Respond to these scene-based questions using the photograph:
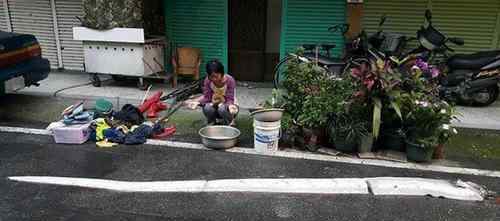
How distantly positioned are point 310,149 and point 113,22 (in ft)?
14.2

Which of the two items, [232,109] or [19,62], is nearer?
[232,109]

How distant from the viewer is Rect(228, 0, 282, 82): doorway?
8234 millimetres

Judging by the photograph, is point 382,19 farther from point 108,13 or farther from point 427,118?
point 108,13

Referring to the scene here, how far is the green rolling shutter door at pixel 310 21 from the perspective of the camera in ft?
25.1

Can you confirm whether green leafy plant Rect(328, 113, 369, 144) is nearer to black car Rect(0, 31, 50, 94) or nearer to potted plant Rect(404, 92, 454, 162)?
potted plant Rect(404, 92, 454, 162)

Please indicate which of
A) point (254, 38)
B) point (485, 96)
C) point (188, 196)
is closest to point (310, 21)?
point (254, 38)

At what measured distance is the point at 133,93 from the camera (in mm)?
7523

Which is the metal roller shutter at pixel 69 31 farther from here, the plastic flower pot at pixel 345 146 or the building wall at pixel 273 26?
A: the plastic flower pot at pixel 345 146

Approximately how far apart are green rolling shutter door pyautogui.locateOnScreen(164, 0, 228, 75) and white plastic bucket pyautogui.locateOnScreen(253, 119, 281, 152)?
3431mm

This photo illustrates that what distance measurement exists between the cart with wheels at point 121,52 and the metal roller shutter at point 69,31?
134cm

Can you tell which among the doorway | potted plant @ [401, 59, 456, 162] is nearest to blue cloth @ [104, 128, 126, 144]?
potted plant @ [401, 59, 456, 162]

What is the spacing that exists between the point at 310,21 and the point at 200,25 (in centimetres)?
210

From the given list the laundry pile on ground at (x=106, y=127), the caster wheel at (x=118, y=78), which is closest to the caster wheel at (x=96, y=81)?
the caster wheel at (x=118, y=78)

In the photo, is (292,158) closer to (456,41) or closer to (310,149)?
(310,149)
